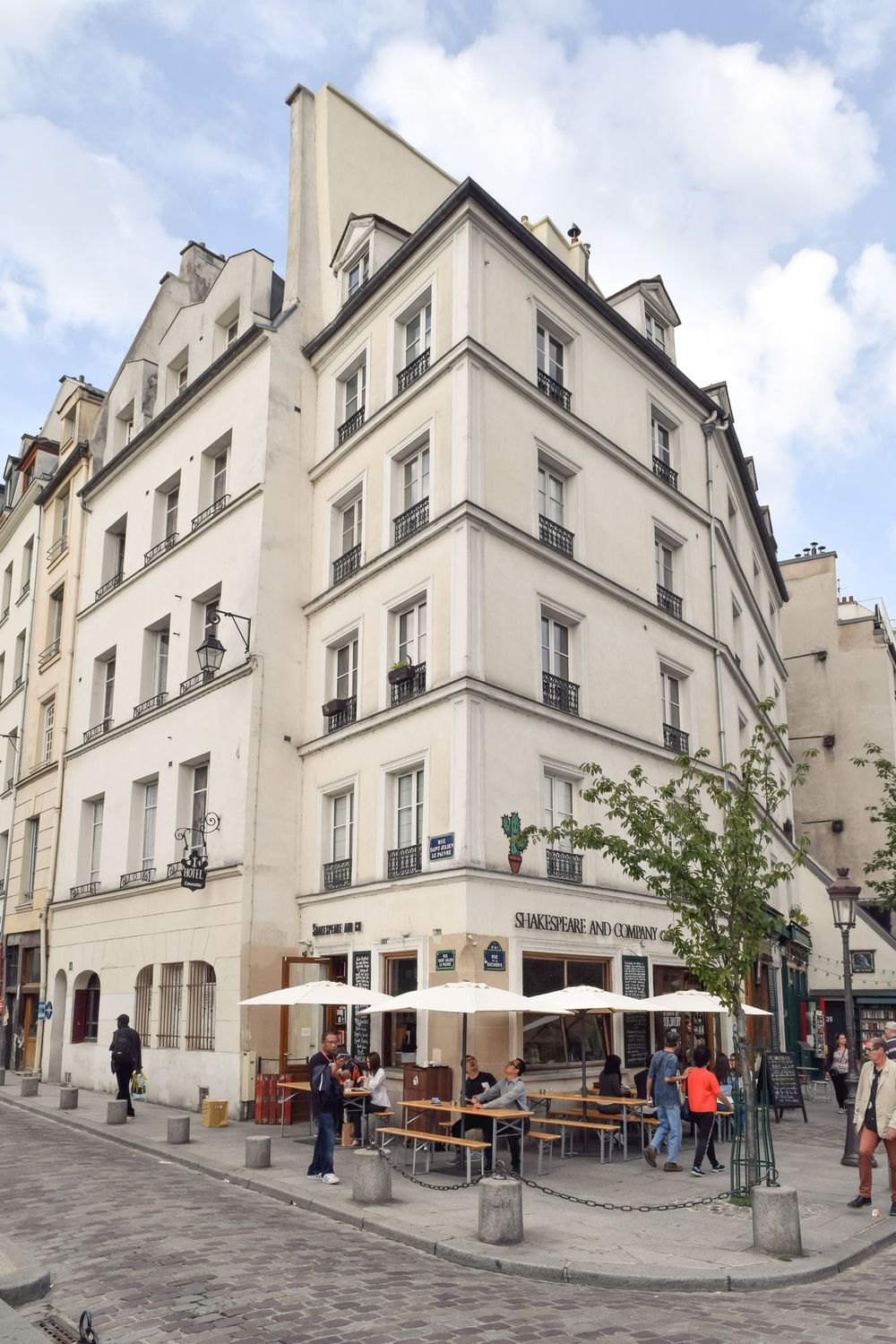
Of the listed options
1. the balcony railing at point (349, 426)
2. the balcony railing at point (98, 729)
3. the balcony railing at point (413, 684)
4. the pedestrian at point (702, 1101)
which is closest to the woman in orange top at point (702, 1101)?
the pedestrian at point (702, 1101)

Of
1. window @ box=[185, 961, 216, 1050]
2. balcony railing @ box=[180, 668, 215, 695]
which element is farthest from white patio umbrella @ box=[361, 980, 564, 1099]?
balcony railing @ box=[180, 668, 215, 695]

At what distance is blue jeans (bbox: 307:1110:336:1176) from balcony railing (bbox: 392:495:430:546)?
9.28m

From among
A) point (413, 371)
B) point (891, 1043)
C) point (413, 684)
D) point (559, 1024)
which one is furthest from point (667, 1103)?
point (413, 371)

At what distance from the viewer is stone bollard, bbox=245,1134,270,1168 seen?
43.5 feet

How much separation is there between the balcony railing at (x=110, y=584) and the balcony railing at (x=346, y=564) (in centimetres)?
811

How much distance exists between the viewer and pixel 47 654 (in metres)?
30.7

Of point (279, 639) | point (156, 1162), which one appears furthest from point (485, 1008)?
point (279, 639)

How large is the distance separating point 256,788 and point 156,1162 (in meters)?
6.59

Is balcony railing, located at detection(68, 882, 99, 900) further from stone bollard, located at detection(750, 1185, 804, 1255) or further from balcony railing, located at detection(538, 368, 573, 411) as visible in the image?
stone bollard, located at detection(750, 1185, 804, 1255)

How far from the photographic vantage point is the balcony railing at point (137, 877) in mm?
22828

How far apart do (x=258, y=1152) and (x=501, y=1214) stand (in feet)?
15.7

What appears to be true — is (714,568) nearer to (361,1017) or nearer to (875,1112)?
(361,1017)

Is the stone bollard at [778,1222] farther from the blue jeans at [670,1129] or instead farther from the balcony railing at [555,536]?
the balcony railing at [555,536]

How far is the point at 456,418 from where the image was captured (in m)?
17.9
